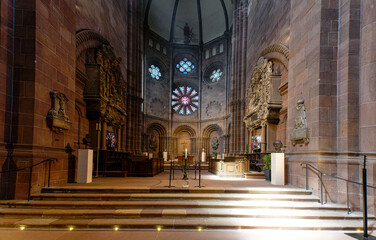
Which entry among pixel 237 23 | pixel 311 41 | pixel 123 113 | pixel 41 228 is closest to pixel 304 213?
pixel 311 41

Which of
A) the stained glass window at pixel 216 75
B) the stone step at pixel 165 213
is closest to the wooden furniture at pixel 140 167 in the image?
the stone step at pixel 165 213

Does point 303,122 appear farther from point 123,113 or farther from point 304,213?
point 123,113

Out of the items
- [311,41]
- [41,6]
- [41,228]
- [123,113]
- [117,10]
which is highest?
[117,10]

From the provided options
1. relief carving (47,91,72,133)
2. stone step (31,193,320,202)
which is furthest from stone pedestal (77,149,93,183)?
stone step (31,193,320,202)

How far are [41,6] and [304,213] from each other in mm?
9116

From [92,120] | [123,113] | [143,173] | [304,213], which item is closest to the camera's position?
[304,213]

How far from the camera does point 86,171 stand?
25.6ft

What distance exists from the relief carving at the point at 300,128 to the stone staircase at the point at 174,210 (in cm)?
171

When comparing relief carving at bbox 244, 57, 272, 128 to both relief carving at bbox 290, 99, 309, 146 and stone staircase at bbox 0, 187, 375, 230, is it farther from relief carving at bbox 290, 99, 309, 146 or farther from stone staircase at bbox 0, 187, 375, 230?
stone staircase at bbox 0, 187, 375, 230

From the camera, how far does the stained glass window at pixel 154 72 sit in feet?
93.9

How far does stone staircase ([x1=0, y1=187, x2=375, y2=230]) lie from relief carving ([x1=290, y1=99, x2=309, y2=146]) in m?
1.71

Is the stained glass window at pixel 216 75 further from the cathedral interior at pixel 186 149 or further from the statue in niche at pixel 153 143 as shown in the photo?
the cathedral interior at pixel 186 149

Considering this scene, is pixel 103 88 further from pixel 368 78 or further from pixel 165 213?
pixel 368 78

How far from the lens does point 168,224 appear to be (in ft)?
16.0
